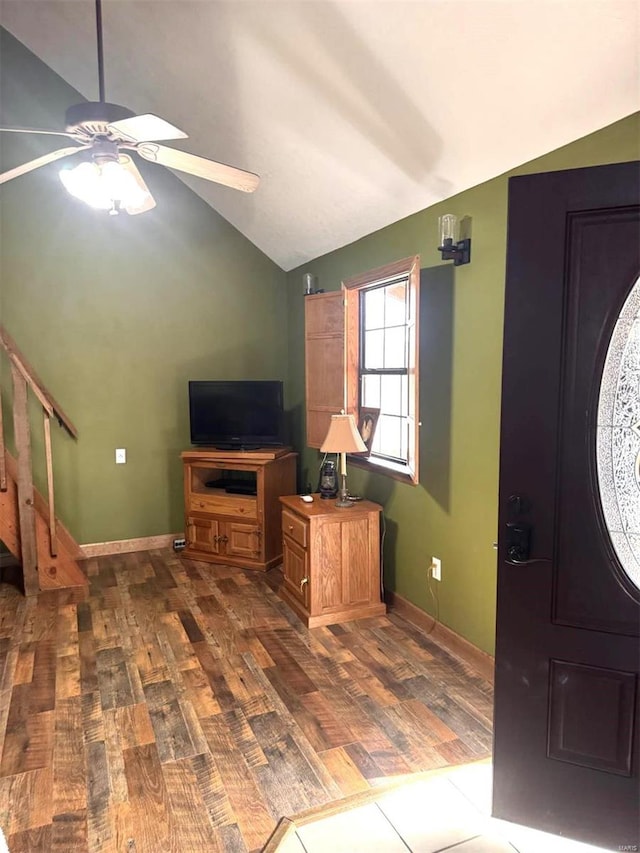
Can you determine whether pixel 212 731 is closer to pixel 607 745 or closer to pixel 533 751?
pixel 533 751

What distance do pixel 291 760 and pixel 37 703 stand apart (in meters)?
1.22

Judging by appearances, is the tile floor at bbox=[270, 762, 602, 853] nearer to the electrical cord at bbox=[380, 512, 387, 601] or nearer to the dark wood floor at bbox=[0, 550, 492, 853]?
the dark wood floor at bbox=[0, 550, 492, 853]

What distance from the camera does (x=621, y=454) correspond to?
169cm

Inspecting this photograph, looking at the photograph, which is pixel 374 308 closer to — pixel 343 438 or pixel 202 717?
pixel 343 438

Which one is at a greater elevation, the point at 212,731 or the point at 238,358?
the point at 238,358

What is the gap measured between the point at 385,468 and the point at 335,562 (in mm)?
657

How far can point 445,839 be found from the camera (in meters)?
1.74

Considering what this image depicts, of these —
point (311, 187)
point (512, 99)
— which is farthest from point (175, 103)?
point (512, 99)

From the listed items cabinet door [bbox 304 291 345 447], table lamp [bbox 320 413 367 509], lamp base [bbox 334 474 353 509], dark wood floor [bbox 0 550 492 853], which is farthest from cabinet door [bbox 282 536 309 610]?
cabinet door [bbox 304 291 345 447]

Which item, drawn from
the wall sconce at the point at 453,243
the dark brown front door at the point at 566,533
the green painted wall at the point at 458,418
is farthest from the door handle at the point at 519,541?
the wall sconce at the point at 453,243

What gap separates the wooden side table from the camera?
319 cm

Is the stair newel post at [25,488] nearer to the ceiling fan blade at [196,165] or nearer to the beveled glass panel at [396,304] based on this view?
the ceiling fan blade at [196,165]

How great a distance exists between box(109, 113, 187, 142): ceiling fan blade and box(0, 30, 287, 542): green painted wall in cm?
259

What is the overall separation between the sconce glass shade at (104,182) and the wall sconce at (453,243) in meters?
1.44
